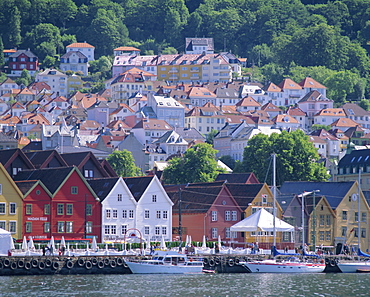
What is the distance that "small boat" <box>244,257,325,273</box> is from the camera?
87.4 m

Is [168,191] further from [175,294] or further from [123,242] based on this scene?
[175,294]

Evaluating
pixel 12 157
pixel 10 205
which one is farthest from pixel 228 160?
pixel 10 205

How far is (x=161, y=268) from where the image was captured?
83.4 metres

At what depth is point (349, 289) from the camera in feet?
245

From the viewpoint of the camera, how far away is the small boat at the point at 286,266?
87.4 meters

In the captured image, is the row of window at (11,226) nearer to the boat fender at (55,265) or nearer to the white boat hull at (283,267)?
the boat fender at (55,265)

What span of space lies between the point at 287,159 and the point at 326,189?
22.5 meters

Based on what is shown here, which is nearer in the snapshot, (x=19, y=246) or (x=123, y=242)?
(x=19, y=246)

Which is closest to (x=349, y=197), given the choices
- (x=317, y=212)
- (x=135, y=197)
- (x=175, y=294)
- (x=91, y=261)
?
(x=317, y=212)

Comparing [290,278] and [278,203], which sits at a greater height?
[278,203]

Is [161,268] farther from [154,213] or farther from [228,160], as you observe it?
[228,160]

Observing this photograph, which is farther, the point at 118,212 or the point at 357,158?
the point at 357,158

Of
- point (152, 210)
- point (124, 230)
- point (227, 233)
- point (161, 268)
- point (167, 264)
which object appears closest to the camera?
point (161, 268)

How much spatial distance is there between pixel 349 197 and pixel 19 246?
42059 millimetres
